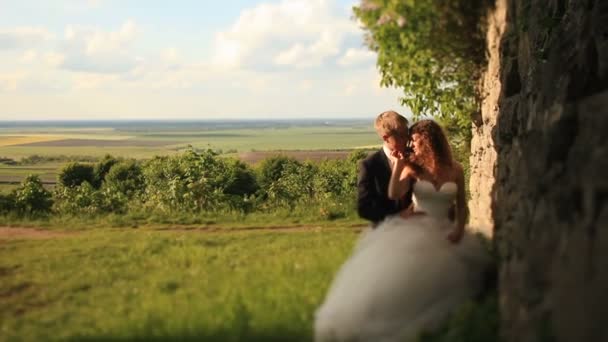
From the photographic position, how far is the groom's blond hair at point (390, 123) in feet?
25.7

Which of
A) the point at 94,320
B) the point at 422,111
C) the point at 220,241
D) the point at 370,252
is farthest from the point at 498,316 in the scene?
the point at 422,111

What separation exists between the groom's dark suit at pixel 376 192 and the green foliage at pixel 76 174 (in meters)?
54.5

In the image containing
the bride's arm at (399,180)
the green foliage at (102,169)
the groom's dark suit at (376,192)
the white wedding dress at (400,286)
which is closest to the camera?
the white wedding dress at (400,286)

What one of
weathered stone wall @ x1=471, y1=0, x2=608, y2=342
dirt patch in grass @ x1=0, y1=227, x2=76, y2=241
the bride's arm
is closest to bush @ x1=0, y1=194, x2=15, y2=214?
dirt patch in grass @ x1=0, y1=227, x2=76, y2=241

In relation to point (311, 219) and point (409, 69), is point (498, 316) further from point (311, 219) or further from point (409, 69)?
point (311, 219)

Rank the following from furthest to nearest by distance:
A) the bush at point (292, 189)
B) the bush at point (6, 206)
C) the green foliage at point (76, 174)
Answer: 1. the green foliage at point (76, 174)
2. the bush at point (292, 189)
3. the bush at point (6, 206)

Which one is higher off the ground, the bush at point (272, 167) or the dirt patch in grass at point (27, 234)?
the dirt patch in grass at point (27, 234)

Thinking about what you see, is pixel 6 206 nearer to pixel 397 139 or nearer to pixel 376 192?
pixel 376 192

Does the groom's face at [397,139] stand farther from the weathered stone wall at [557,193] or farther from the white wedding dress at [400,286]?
the weathered stone wall at [557,193]

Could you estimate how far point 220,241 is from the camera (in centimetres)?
1081

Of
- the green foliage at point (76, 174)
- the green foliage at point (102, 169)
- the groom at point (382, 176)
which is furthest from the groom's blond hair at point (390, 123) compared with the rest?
the green foliage at point (102, 169)

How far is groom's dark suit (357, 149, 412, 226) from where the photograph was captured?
7.69 meters

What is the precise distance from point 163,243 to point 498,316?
662 centimetres

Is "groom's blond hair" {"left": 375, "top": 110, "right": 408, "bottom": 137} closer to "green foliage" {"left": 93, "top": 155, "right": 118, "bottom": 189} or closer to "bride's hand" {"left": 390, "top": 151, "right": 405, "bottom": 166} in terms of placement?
"bride's hand" {"left": 390, "top": 151, "right": 405, "bottom": 166}
